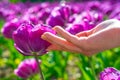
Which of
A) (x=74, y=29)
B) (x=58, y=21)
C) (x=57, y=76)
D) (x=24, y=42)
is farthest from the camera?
(x=57, y=76)

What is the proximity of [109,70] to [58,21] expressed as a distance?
3.51ft

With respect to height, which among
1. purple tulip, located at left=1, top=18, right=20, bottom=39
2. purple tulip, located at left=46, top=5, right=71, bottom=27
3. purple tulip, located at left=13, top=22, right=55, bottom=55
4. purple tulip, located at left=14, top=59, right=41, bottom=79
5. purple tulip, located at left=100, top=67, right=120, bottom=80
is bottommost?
Answer: purple tulip, located at left=100, top=67, right=120, bottom=80

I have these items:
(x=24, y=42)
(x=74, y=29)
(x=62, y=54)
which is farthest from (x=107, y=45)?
(x=62, y=54)

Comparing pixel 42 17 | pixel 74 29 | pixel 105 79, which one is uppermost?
→ pixel 42 17

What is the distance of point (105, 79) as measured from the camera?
3.02 ft

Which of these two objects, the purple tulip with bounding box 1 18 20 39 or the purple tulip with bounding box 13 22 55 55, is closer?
the purple tulip with bounding box 13 22 55 55

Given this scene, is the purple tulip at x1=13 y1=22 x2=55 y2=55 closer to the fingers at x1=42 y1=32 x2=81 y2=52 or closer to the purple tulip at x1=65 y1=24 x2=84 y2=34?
the fingers at x1=42 y1=32 x2=81 y2=52

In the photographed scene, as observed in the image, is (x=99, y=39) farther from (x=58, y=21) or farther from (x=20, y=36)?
(x=58, y=21)

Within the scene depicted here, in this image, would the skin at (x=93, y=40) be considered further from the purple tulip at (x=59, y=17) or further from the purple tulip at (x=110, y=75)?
the purple tulip at (x=59, y=17)

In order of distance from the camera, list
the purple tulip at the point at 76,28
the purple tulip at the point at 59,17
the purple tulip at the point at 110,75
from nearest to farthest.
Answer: the purple tulip at the point at 110,75
the purple tulip at the point at 76,28
the purple tulip at the point at 59,17

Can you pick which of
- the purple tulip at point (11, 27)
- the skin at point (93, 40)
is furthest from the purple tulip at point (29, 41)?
the purple tulip at point (11, 27)

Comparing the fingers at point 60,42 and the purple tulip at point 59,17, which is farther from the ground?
the purple tulip at point 59,17

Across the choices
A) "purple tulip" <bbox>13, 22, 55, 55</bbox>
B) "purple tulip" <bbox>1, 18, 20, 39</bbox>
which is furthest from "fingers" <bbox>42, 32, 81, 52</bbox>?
"purple tulip" <bbox>1, 18, 20, 39</bbox>

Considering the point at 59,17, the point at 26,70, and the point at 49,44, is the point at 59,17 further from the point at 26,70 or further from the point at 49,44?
the point at 49,44
